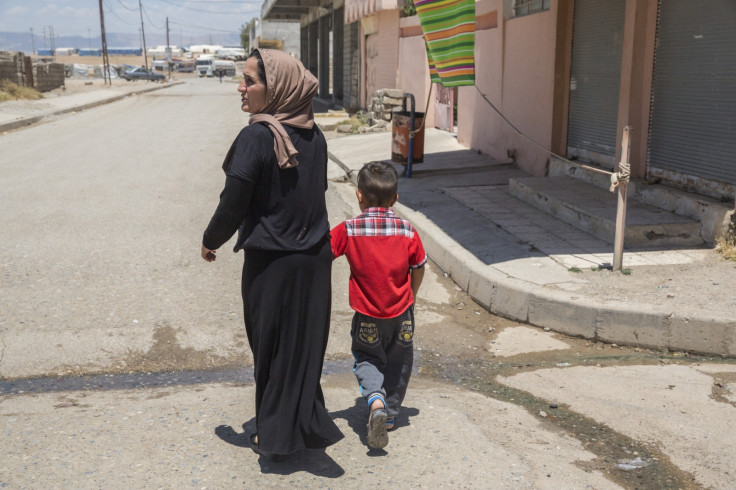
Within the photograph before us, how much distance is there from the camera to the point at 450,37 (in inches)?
343

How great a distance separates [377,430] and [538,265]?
11.0 ft

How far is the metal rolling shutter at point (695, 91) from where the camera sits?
6910 millimetres

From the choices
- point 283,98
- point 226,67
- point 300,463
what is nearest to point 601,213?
point 300,463

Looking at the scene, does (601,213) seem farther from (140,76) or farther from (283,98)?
(140,76)

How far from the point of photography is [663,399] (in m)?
4.28

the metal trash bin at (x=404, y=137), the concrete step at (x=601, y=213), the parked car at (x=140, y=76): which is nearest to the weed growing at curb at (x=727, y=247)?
the concrete step at (x=601, y=213)

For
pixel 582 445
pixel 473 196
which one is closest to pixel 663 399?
pixel 582 445

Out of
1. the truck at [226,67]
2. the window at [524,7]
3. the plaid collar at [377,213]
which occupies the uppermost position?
the truck at [226,67]

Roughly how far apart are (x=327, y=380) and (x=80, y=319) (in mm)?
2037

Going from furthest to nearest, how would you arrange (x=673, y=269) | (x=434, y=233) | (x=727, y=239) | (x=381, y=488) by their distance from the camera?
(x=434, y=233) < (x=727, y=239) < (x=673, y=269) < (x=381, y=488)

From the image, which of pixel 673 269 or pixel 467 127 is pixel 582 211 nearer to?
pixel 673 269

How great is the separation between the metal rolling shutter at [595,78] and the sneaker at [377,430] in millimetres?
6450

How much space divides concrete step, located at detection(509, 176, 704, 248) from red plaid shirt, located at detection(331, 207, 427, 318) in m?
3.96

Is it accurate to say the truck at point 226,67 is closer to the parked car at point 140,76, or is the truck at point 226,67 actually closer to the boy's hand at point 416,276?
the parked car at point 140,76
